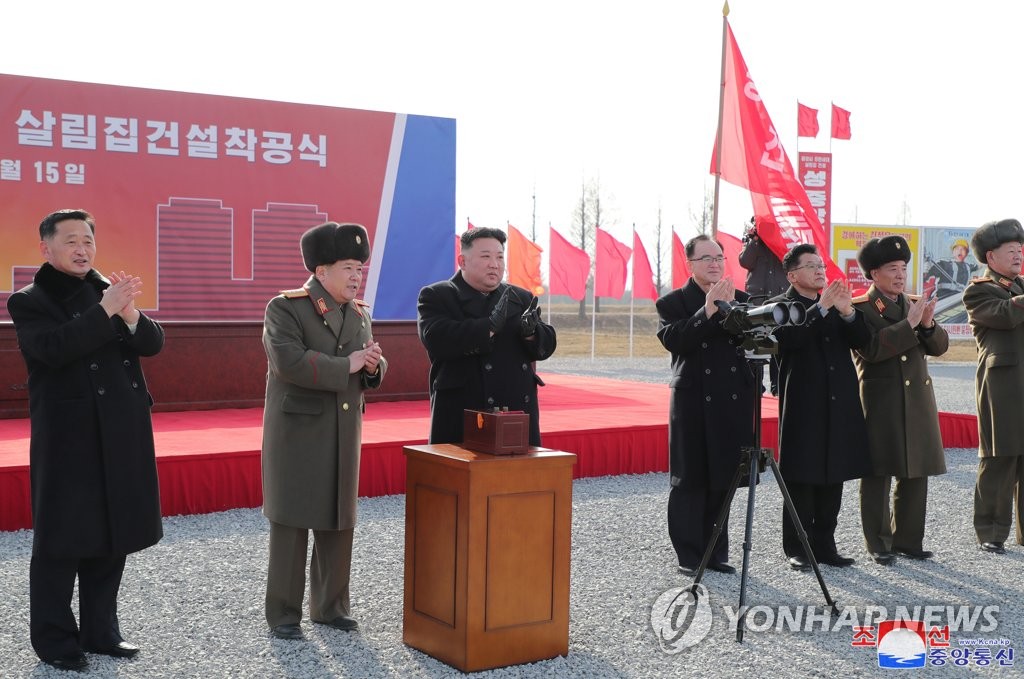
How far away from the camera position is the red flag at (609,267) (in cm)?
2027

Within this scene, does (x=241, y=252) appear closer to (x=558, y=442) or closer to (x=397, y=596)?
(x=558, y=442)

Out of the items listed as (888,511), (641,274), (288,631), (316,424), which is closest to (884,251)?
(888,511)

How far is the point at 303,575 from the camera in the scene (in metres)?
3.40

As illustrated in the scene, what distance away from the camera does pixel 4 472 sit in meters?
4.96

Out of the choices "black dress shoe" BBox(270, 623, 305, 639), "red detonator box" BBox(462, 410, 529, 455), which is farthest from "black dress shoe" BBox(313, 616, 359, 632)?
"red detonator box" BBox(462, 410, 529, 455)

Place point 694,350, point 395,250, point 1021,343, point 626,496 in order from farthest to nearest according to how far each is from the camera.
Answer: point 395,250 → point 626,496 → point 1021,343 → point 694,350

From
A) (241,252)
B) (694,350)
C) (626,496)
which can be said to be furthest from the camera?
(241,252)

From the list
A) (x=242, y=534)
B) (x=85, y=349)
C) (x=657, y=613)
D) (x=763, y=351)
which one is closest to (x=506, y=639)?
(x=657, y=613)

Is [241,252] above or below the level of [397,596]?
above

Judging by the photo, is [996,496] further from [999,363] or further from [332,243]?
[332,243]

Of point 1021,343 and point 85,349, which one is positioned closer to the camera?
point 85,349

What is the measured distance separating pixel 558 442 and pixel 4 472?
328 cm

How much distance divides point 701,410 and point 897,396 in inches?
38.9

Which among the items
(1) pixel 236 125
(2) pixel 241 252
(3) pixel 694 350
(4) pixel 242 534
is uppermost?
(1) pixel 236 125
